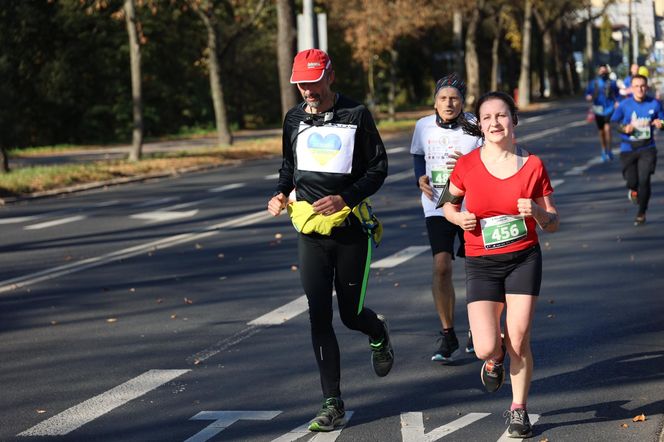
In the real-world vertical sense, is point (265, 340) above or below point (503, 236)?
below

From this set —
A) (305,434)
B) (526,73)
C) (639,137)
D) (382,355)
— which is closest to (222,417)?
(305,434)

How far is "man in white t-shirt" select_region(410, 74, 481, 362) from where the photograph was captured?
8.17 metres

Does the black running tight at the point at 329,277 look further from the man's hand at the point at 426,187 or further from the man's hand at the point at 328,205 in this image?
the man's hand at the point at 426,187

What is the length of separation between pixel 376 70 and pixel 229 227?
175 feet

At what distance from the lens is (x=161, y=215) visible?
63.5 ft

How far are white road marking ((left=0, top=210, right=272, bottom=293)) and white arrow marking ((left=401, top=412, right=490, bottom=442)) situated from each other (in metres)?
6.39

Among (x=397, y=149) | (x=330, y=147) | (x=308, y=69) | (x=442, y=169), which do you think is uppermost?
(x=308, y=69)

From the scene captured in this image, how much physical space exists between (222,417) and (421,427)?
1.07 m

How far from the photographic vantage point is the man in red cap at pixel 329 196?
6.67 metres

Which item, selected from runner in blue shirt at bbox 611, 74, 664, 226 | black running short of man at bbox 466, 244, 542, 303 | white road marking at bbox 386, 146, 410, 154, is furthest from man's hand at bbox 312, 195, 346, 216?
white road marking at bbox 386, 146, 410, 154

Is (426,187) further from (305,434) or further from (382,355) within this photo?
(305,434)

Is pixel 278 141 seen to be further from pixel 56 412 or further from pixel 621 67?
pixel 621 67

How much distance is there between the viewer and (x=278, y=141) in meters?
39.2

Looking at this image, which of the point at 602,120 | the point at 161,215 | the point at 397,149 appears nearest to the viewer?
the point at 161,215
